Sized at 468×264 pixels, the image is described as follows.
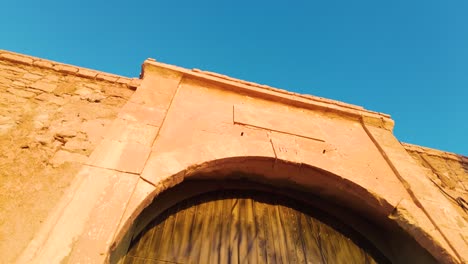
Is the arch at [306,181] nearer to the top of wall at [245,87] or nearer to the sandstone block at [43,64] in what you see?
the top of wall at [245,87]

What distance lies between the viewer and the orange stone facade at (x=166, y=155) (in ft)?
6.11

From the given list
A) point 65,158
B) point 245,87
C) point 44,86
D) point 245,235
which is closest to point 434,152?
point 245,87

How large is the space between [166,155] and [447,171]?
3.20m

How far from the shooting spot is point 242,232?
260 centimetres

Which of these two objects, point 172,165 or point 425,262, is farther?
point 425,262

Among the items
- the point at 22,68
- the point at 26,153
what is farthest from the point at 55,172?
the point at 22,68

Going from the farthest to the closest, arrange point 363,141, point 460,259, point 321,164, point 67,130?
point 363,141 < point 321,164 < point 67,130 < point 460,259

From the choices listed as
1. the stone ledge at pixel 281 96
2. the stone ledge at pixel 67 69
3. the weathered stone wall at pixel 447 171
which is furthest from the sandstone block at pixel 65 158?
the weathered stone wall at pixel 447 171

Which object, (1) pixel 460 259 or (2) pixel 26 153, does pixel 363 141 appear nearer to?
(1) pixel 460 259

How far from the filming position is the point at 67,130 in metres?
2.46

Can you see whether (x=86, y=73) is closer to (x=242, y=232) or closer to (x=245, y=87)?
(x=245, y=87)

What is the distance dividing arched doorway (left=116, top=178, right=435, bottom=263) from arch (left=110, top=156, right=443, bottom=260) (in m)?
0.11

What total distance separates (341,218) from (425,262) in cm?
75

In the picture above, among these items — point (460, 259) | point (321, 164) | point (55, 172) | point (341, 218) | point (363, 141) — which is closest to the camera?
point (55, 172)
